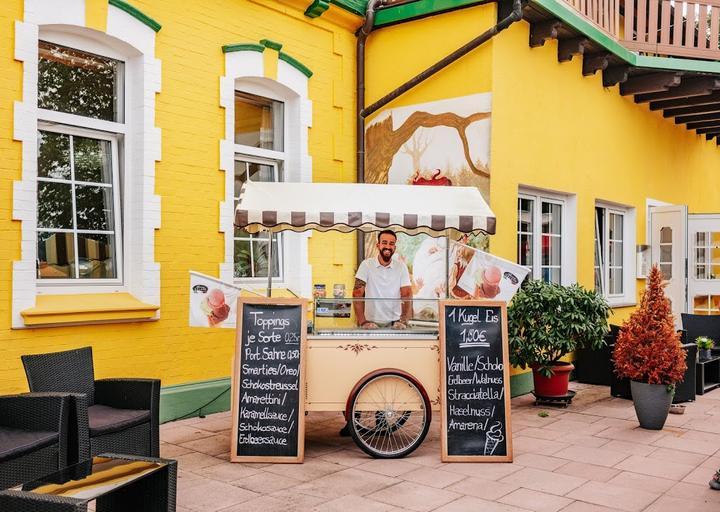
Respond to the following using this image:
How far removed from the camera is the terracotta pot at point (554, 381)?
7449 mm

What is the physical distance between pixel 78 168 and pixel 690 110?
32.3 ft

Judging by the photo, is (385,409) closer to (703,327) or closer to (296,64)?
(296,64)

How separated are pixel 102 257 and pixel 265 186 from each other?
5.58 ft

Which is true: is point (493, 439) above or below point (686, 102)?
below

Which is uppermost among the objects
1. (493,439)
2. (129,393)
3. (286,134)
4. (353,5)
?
(353,5)

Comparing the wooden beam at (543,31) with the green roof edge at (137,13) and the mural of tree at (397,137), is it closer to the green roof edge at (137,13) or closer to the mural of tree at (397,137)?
the mural of tree at (397,137)

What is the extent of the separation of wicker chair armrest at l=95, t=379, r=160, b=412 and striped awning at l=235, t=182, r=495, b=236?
140cm

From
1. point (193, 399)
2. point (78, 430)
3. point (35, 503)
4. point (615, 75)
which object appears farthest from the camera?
point (615, 75)

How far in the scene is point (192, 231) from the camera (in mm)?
6699

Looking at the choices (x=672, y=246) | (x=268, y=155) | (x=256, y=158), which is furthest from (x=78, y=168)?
(x=672, y=246)

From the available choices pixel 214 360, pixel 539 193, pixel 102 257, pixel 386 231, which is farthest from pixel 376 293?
pixel 539 193

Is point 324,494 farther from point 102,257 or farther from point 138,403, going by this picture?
point 102,257

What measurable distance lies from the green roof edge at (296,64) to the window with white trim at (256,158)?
0.43m

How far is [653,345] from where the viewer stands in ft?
20.9
